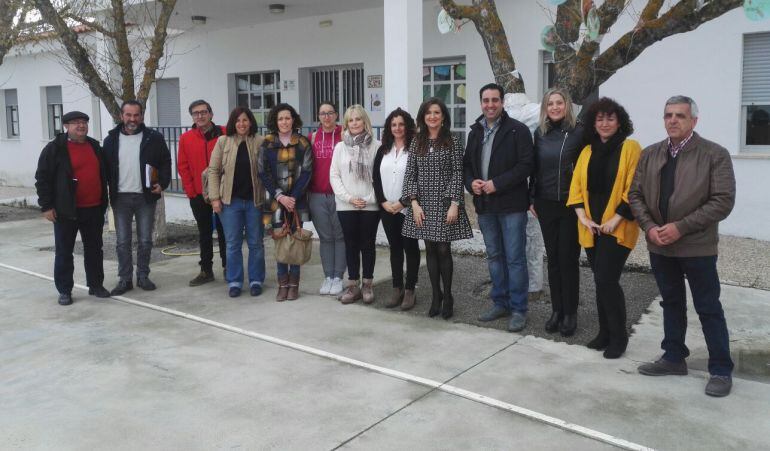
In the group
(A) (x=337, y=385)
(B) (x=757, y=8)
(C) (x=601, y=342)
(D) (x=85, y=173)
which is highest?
(B) (x=757, y=8)

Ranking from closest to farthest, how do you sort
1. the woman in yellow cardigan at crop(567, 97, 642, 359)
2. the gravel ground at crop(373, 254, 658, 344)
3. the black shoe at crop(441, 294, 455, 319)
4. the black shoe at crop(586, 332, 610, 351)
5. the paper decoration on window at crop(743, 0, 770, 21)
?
the woman in yellow cardigan at crop(567, 97, 642, 359) → the paper decoration on window at crop(743, 0, 770, 21) → the black shoe at crop(586, 332, 610, 351) → the gravel ground at crop(373, 254, 658, 344) → the black shoe at crop(441, 294, 455, 319)

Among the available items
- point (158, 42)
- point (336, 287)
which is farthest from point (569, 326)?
point (158, 42)

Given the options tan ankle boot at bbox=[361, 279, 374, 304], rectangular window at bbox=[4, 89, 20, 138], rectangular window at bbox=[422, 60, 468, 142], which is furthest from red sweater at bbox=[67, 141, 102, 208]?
rectangular window at bbox=[4, 89, 20, 138]

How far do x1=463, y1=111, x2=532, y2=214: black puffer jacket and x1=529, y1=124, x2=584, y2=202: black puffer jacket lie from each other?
0.09 metres

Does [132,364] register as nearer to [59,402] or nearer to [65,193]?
[59,402]

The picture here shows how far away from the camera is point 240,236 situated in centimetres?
655

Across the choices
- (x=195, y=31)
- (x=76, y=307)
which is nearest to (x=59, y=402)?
(x=76, y=307)

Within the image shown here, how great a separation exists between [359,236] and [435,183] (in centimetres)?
104

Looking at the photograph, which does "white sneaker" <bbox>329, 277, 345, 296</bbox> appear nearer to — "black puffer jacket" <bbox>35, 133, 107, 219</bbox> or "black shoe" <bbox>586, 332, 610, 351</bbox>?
"black puffer jacket" <bbox>35, 133, 107, 219</bbox>

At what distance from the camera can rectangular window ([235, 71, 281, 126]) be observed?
13.7 meters

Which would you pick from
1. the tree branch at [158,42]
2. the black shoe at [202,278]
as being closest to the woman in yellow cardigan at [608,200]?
the black shoe at [202,278]

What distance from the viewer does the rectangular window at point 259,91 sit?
13.7 metres

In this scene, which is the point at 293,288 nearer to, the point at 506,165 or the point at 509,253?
the point at 509,253

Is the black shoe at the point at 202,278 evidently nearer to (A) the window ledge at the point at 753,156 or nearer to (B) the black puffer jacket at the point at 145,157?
(B) the black puffer jacket at the point at 145,157
